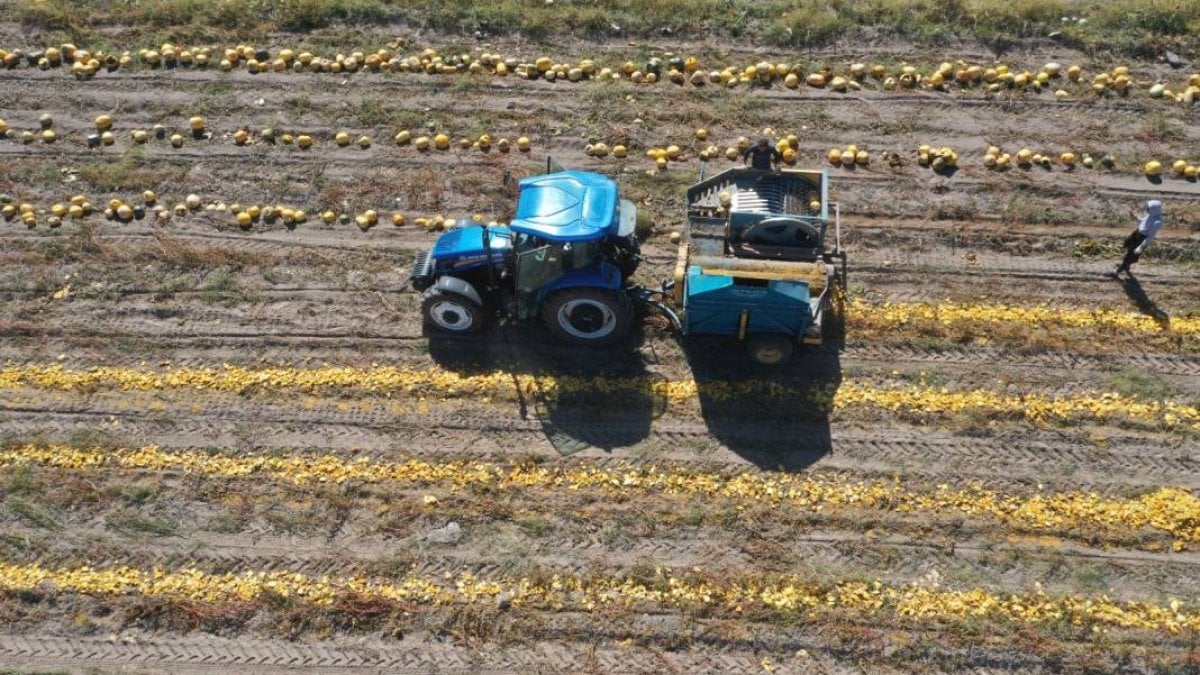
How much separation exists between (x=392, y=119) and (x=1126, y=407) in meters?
10.5

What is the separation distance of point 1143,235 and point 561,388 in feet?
23.7

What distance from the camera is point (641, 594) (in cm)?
828

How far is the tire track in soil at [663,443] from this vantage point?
9.13 metres

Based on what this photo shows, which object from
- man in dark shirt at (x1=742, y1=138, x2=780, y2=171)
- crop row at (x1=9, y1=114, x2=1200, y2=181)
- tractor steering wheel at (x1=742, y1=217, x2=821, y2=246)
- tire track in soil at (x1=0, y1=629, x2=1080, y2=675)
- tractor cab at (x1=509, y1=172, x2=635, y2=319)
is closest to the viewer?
tire track in soil at (x1=0, y1=629, x2=1080, y2=675)

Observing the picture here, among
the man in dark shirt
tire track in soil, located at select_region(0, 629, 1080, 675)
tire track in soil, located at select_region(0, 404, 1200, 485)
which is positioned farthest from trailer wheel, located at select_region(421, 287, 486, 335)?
the man in dark shirt

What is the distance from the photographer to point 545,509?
8938 millimetres

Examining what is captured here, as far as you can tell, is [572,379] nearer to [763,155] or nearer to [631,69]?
[763,155]

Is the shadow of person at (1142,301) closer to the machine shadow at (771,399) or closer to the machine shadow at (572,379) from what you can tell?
the machine shadow at (771,399)

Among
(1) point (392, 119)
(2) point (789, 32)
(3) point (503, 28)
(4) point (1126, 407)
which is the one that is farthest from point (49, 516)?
(2) point (789, 32)

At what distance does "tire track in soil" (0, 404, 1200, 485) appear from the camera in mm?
9133

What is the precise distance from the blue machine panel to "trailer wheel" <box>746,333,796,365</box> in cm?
7

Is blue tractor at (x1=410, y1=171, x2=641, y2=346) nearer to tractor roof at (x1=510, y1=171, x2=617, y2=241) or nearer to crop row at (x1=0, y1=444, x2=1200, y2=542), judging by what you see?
tractor roof at (x1=510, y1=171, x2=617, y2=241)

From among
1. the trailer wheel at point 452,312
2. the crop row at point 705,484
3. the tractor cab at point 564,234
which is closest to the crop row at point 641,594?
the crop row at point 705,484

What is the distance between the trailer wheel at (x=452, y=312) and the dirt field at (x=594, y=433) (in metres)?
0.33
